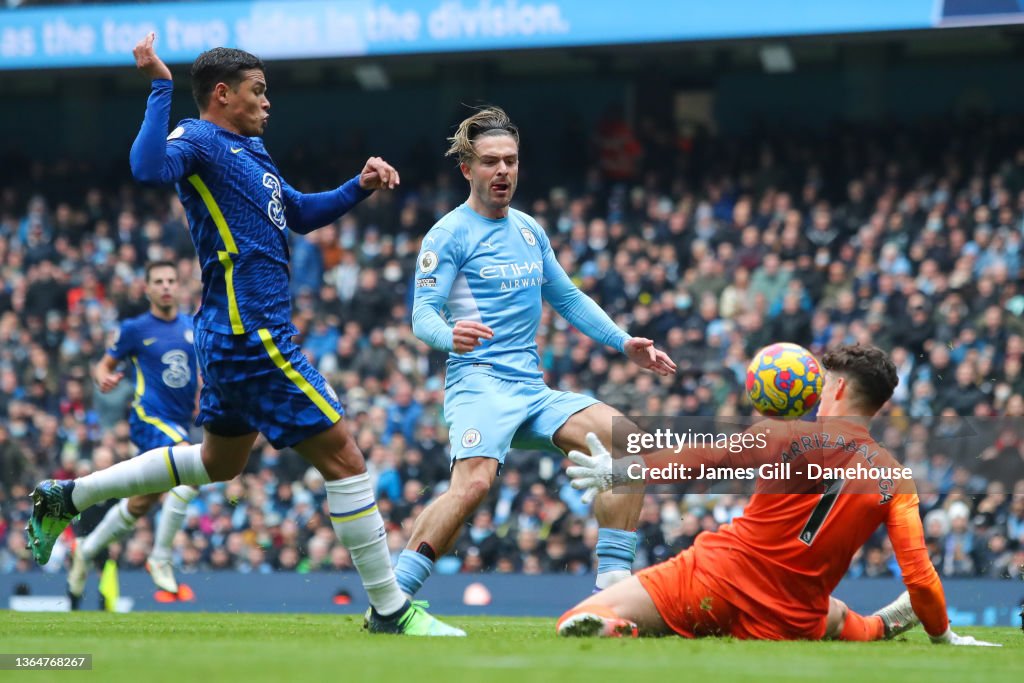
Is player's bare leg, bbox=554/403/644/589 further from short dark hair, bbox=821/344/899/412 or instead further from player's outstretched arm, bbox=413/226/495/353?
short dark hair, bbox=821/344/899/412

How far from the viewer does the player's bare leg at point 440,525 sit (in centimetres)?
697

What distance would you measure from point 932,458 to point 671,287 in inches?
202

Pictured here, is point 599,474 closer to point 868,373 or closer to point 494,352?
point 868,373

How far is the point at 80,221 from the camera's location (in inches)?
875

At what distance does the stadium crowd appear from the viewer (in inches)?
540

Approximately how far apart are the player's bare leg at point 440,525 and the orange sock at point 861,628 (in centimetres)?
181

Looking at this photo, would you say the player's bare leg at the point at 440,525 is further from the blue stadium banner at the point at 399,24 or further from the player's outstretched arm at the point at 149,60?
the blue stadium banner at the point at 399,24

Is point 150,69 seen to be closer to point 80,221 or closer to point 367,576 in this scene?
point 367,576

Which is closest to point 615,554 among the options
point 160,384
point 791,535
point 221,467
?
point 791,535

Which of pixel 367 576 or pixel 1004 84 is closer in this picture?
pixel 367 576

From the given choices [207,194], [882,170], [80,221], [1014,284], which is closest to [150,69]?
[207,194]

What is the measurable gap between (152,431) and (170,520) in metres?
0.66

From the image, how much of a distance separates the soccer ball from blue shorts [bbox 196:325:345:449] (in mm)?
1803

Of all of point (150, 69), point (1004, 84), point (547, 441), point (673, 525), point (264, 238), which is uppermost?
point (1004, 84)
